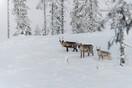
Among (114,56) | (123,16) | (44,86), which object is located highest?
(123,16)

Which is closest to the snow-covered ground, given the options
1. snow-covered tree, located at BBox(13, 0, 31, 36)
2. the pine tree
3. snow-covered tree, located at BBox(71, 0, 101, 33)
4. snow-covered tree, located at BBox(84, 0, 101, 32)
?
snow-covered tree, located at BBox(71, 0, 101, 33)

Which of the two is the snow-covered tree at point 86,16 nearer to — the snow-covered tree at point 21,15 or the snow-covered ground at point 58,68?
the snow-covered tree at point 21,15

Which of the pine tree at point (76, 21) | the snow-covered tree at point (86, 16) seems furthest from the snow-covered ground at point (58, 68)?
the pine tree at point (76, 21)

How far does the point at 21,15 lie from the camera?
41.3 meters

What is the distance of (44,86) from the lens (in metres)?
11.1

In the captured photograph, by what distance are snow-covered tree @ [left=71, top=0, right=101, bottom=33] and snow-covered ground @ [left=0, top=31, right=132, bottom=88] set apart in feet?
51.7

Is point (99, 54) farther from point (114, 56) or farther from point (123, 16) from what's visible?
point (123, 16)

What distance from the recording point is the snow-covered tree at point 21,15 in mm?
40938

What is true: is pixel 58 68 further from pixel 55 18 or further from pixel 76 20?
pixel 76 20

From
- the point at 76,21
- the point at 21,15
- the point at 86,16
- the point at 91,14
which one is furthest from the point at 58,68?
the point at 76,21

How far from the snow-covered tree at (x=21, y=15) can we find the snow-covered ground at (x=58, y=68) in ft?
75.1

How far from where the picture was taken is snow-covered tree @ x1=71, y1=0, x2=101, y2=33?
36469 millimetres

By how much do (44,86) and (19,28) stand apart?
31948 millimetres

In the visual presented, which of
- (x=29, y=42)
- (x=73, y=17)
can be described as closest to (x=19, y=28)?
(x=73, y=17)
